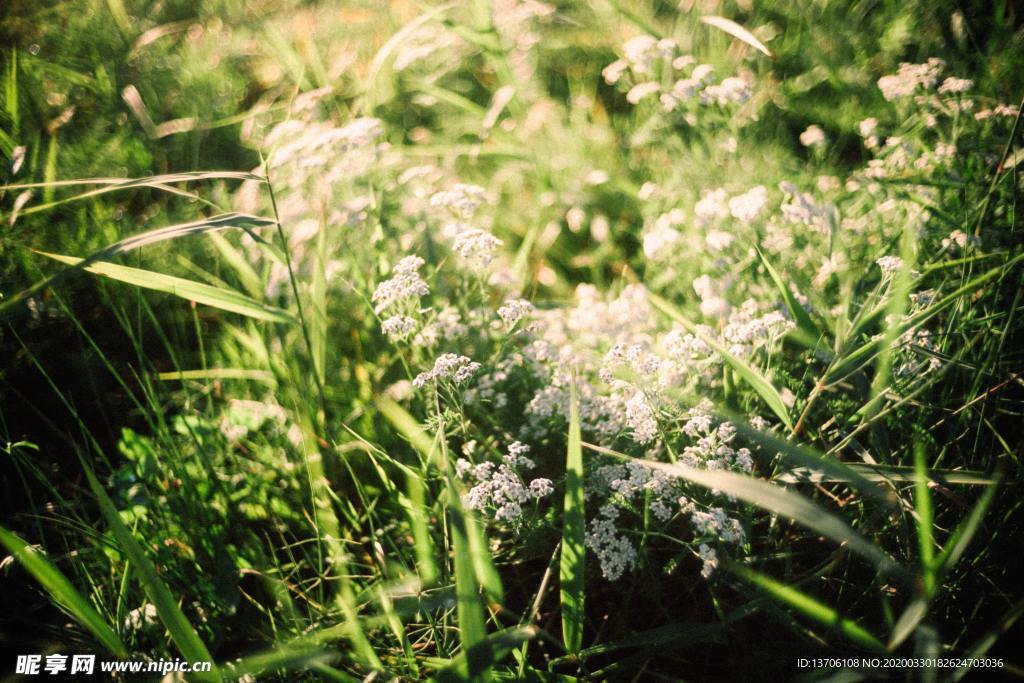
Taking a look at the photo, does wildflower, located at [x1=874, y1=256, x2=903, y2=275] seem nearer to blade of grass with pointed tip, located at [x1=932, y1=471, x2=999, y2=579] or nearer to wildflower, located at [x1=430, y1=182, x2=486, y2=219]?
blade of grass with pointed tip, located at [x1=932, y1=471, x2=999, y2=579]

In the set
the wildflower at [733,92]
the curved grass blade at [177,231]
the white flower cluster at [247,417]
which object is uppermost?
the wildflower at [733,92]

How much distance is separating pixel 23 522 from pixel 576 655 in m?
1.93

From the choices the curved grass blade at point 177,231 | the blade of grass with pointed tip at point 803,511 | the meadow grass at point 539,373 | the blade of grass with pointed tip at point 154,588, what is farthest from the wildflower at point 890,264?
the blade of grass with pointed tip at point 154,588

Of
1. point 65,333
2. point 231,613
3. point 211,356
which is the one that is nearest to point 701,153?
point 211,356

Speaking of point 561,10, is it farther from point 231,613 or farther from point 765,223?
point 231,613

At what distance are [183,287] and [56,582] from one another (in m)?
0.77

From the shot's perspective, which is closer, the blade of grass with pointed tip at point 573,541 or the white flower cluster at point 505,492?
the blade of grass with pointed tip at point 573,541

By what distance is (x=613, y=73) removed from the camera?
2605mm

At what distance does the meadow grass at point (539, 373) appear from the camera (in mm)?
1337

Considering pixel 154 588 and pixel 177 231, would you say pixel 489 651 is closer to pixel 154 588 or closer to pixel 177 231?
pixel 154 588

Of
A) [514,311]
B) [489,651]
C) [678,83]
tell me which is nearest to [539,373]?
[514,311]

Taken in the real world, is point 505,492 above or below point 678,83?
below

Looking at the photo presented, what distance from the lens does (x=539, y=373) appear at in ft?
5.85

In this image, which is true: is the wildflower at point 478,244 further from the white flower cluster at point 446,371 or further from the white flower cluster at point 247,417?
the white flower cluster at point 247,417
